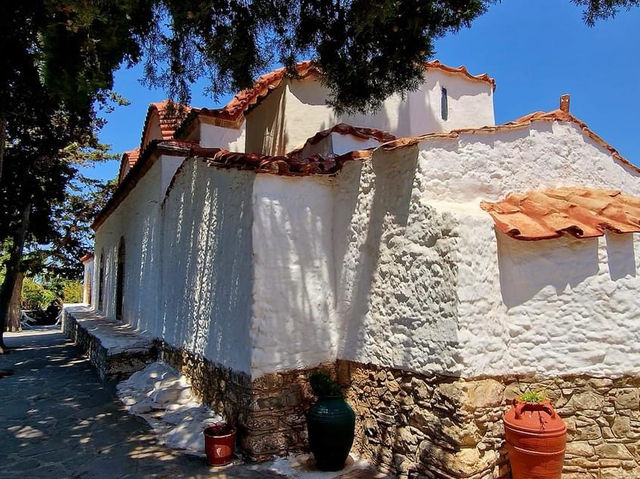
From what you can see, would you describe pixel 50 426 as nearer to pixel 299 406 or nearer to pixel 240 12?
pixel 299 406

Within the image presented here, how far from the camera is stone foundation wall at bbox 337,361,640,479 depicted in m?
3.65

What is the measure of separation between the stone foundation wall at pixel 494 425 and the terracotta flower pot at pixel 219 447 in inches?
64.4

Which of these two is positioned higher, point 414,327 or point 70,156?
point 70,156

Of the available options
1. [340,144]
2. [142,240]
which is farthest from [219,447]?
[142,240]

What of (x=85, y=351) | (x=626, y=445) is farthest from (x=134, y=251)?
(x=626, y=445)

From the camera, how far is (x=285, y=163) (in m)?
4.95

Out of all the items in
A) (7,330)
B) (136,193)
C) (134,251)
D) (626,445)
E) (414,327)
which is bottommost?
(7,330)

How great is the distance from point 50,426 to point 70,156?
1072 centimetres

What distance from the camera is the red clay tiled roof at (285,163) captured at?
15.9 feet

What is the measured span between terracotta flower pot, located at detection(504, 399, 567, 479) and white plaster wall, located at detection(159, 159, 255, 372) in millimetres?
2494

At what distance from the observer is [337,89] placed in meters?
6.07

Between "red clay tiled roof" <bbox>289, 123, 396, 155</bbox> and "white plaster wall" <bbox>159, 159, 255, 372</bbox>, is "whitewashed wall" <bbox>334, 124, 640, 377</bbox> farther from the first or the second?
"red clay tiled roof" <bbox>289, 123, 396, 155</bbox>

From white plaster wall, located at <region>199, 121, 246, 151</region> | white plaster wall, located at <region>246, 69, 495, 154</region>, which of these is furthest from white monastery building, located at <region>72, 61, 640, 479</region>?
white plaster wall, located at <region>199, 121, 246, 151</region>

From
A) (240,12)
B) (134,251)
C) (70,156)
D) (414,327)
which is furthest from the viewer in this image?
(70,156)
